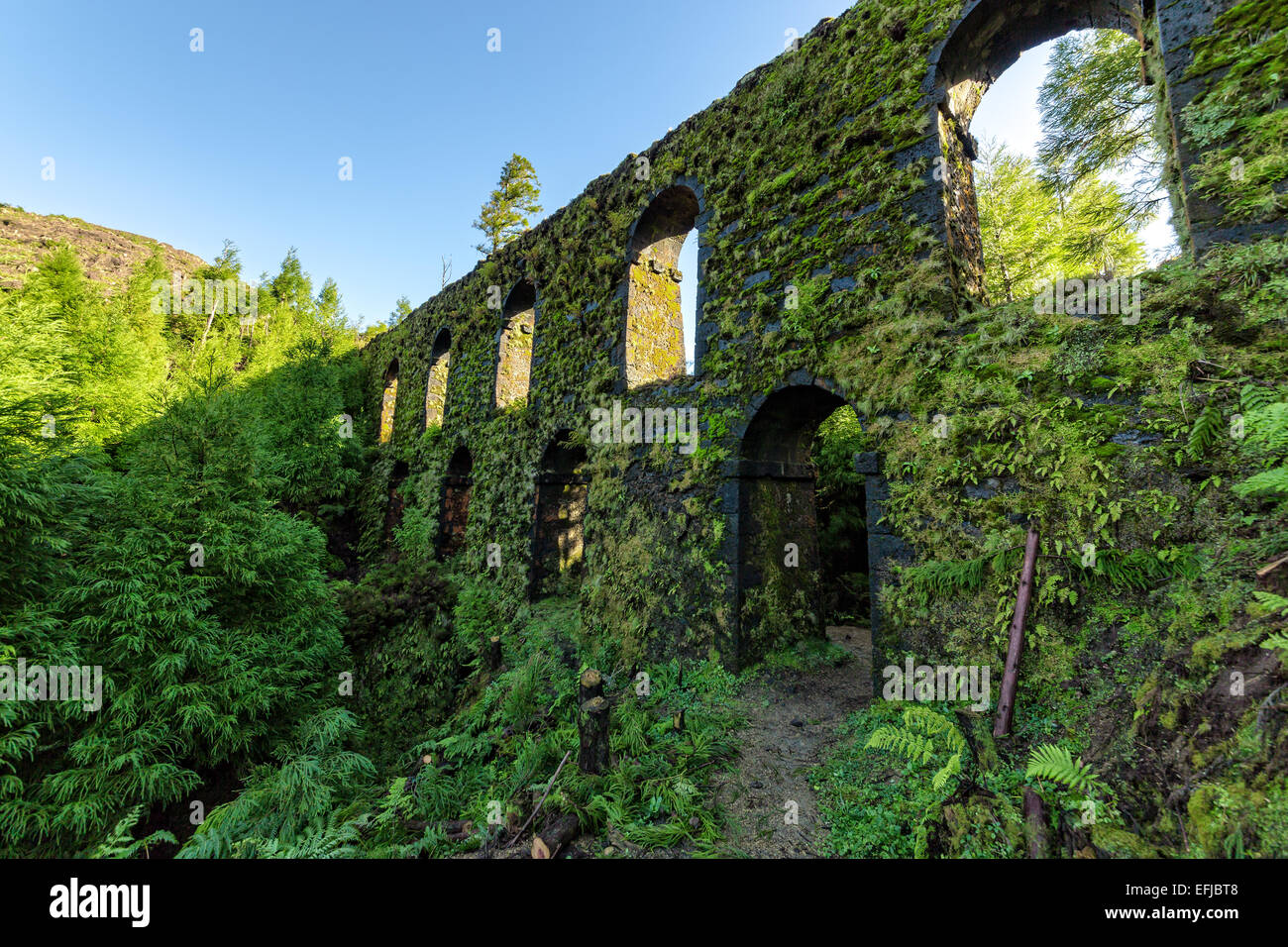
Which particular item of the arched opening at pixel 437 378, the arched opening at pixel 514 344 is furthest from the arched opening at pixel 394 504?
the arched opening at pixel 514 344

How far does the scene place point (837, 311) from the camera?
15.6 feet

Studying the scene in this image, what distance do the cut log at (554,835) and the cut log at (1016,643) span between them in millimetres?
2660

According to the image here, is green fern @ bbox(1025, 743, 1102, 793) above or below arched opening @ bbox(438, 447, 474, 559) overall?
below

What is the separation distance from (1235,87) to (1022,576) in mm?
3237

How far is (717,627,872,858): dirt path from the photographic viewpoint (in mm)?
2934

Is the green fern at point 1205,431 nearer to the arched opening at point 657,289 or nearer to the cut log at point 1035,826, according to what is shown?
the cut log at point 1035,826

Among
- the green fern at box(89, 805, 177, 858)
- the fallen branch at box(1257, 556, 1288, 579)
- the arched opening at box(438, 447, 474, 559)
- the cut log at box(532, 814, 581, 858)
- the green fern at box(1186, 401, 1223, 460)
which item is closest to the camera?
the fallen branch at box(1257, 556, 1288, 579)

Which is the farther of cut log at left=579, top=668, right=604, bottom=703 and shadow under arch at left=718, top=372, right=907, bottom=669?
shadow under arch at left=718, top=372, right=907, bottom=669

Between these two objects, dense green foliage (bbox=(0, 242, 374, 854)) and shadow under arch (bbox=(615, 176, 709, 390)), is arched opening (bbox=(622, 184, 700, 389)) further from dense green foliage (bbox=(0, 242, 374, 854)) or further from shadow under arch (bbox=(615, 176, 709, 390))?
dense green foliage (bbox=(0, 242, 374, 854))

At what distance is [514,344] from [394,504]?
590 cm

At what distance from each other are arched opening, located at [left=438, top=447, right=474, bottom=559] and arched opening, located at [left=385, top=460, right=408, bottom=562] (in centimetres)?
205

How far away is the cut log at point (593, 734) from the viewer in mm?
3824

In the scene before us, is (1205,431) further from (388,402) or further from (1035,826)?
(388,402)

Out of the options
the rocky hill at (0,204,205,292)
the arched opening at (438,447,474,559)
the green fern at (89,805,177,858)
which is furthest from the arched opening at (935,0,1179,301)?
the rocky hill at (0,204,205,292)
